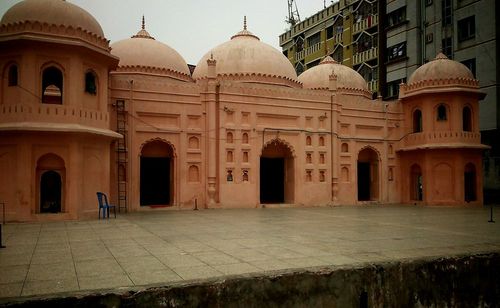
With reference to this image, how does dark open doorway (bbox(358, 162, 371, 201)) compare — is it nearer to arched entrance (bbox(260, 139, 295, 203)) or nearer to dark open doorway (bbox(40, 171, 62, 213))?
arched entrance (bbox(260, 139, 295, 203))

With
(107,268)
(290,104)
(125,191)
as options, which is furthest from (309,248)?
(290,104)

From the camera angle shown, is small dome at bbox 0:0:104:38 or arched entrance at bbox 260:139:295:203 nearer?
small dome at bbox 0:0:104:38

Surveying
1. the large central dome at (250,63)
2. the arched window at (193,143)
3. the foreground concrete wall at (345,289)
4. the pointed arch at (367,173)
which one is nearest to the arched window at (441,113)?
the pointed arch at (367,173)

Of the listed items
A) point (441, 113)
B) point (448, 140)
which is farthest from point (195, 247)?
point (441, 113)

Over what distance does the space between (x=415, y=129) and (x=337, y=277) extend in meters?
19.2

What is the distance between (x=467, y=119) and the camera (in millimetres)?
22203

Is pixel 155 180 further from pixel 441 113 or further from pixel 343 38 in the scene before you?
pixel 343 38

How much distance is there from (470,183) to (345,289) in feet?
62.9

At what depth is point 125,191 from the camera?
17219 millimetres

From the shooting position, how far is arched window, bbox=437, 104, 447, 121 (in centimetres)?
2188

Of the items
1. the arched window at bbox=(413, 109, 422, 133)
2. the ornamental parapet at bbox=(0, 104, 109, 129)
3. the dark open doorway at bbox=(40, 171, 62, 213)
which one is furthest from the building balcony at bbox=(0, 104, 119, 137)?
the arched window at bbox=(413, 109, 422, 133)

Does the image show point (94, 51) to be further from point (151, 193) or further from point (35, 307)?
point (35, 307)

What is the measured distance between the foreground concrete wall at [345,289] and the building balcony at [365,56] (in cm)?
2924

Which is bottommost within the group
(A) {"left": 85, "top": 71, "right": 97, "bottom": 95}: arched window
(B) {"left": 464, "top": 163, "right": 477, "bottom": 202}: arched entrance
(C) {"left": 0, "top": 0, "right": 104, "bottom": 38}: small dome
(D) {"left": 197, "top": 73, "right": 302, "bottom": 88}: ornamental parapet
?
(B) {"left": 464, "top": 163, "right": 477, "bottom": 202}: arched entrance
